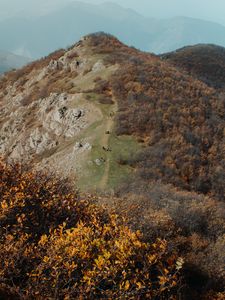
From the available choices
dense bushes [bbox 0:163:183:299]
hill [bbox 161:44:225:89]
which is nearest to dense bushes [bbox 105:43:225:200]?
dense bushes [bbox 0:163:183:299]

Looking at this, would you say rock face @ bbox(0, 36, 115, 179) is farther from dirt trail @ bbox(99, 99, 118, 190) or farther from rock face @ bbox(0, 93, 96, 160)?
dirt trail @ bbox(99, 99, 118, 190)

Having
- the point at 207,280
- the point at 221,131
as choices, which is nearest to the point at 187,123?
the point at 221,131

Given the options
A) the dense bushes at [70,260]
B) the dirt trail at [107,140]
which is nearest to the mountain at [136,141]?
the dirt trail at [107,140]

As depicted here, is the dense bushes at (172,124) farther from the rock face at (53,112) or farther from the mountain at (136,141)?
the rock face at (53,112)

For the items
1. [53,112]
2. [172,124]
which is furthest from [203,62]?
[172,124]

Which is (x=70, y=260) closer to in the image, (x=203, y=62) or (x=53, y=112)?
(x=53, y=112)

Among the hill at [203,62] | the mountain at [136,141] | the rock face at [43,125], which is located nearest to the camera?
the mountain at [136,141]
